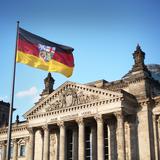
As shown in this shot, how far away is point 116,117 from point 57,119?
1000 centimetres

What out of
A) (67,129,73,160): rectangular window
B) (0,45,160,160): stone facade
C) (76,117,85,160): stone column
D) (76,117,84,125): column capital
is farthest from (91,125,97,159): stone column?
(67,129,73,160): rectangular window

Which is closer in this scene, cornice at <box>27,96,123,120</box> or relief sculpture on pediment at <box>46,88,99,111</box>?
cornice at <box>27,96,123,120</box>

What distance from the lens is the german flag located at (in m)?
26.5

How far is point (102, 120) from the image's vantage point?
152ft

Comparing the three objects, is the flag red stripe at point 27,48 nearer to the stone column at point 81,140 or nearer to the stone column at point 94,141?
the stone column at point 81,140

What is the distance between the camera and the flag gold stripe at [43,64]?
2631 centimetres

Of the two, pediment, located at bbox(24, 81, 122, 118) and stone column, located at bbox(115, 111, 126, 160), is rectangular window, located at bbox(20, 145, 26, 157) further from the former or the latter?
stone column, located at bbox(115, 111, 126, 160)

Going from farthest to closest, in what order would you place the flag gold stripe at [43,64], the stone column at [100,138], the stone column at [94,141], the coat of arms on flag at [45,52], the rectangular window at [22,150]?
1. the rectangular window at [22,150]
2. the stone column at [94,141]
3. the stone column at [100,138]
4. the coat of arms on flag at [45,52]
5. the flag gold stripe at [43,64]

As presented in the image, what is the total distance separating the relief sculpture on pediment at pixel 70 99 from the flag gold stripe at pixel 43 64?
1857 cm

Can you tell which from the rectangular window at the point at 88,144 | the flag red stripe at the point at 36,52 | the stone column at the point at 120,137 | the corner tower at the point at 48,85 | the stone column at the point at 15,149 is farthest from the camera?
the stone column at the point at 15,149

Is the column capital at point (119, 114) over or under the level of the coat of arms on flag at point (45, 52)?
under

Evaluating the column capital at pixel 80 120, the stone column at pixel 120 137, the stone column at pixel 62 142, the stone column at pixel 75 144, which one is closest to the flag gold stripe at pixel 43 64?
the stone column at pixel 120 137

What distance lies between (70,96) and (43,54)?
22931 mm

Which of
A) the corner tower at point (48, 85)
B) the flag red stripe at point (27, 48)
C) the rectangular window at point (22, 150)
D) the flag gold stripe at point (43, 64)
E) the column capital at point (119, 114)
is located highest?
the corner tower at point (48, 85)
